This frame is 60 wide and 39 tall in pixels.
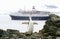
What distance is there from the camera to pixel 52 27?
2.67 meters

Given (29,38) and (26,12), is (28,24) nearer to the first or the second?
Result: (26,12)

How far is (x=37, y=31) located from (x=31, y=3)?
2.19ft

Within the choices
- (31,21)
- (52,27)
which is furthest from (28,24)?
(52,27)

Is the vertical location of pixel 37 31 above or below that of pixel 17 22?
below

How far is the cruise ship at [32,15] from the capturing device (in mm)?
3000

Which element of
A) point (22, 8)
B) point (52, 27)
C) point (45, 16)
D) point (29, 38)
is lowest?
point (29, 38)

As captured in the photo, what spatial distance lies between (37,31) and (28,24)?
264 millimetres

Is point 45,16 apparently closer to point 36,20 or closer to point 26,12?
point 36,20

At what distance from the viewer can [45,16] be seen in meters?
3.04

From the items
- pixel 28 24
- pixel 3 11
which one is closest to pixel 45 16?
pixel 28 24

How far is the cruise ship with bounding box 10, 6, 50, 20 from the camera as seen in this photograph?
3.00m

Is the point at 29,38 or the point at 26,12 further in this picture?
the point at 26,12

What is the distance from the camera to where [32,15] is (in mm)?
3029

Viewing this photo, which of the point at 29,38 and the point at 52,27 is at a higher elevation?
the point at 52,27
